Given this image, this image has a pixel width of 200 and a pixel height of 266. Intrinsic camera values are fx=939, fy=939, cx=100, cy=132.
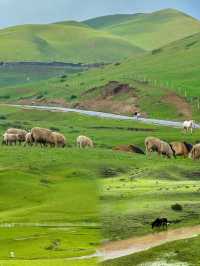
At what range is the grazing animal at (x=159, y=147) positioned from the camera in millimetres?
72562

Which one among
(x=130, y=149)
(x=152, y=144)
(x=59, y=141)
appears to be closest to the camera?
(x=152, y=144)

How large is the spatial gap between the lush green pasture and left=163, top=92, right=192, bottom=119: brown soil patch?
75028mm

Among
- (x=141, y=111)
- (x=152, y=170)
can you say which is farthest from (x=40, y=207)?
(x=141, y=111)

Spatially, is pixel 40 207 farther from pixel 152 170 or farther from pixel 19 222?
pixel 152 170

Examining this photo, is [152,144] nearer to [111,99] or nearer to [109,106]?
[109,106]

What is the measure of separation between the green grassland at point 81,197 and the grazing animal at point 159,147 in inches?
86.9

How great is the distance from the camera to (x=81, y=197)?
49594 millimetres

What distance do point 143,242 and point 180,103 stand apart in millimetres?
79318

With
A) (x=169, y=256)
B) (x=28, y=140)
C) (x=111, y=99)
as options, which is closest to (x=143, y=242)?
(x=169, y=256)

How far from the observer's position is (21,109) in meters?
134

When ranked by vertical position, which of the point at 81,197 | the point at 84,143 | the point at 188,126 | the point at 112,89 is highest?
the point at 81,197

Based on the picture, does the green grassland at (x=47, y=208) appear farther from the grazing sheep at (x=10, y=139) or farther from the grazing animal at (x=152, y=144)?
the grazing sheep at (x=10, y=139)

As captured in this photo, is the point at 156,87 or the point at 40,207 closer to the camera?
the point at 40,207

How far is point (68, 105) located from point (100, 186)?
303 ft
